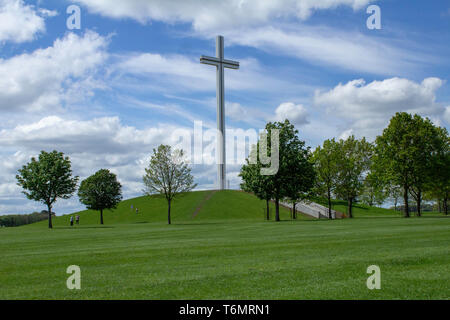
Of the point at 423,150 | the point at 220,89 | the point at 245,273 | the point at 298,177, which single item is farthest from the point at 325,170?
the point at 245,273

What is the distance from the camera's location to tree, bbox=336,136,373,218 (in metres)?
68.8

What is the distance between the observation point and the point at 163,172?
59.9 m

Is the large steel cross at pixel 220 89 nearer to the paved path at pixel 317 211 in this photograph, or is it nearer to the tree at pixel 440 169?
the paved path at pixel 317 211

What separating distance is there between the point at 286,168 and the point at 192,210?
37819mm

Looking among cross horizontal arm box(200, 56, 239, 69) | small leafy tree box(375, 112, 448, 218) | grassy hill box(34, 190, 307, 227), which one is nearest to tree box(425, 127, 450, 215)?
small leafy tree box(375, 112, 448, 218)

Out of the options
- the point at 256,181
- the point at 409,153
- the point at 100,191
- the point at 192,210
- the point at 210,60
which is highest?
the point at 210,60

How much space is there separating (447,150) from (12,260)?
6623 cm

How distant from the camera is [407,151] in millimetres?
60250

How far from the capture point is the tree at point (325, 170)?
68.5 meters

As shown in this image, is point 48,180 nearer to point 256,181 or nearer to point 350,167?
point 256,181

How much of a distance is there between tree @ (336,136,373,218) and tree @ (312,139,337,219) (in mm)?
917
